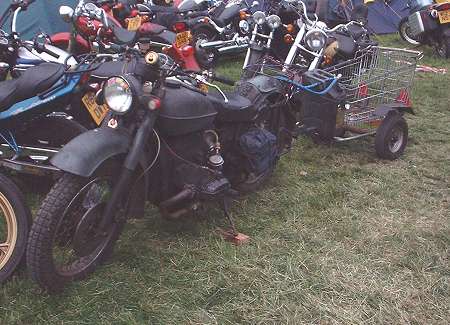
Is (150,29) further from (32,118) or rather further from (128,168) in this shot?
(128,168)

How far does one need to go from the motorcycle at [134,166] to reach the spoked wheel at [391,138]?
1.47m

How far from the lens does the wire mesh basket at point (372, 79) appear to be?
420 centimetres

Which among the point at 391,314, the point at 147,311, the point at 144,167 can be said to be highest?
the point at 144,167

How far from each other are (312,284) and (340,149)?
221cm

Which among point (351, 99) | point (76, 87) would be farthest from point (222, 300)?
point (351, 99)

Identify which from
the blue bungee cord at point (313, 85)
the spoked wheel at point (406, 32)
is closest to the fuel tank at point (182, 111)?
the blue bungee cord at point (313, 85)

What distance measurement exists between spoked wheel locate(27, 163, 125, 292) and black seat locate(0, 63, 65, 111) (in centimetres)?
81

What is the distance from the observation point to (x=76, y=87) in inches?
124

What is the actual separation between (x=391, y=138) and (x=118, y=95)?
9.01 ft

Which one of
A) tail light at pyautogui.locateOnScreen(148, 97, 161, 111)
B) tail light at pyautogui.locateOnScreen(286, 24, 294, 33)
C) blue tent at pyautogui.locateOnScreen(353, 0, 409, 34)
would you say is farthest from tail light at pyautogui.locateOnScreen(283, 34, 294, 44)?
blue tent at pyautogui.locateOnScreen(353, 0, 409, 34)

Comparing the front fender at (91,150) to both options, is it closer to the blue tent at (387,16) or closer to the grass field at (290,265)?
the grass field at (290,265)

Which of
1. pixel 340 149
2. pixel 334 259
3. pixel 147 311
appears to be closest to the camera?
pixel 147 311

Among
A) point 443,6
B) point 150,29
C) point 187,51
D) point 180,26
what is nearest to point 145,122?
point 187,51

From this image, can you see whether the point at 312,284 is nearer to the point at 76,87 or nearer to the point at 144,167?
the point at 144,167
